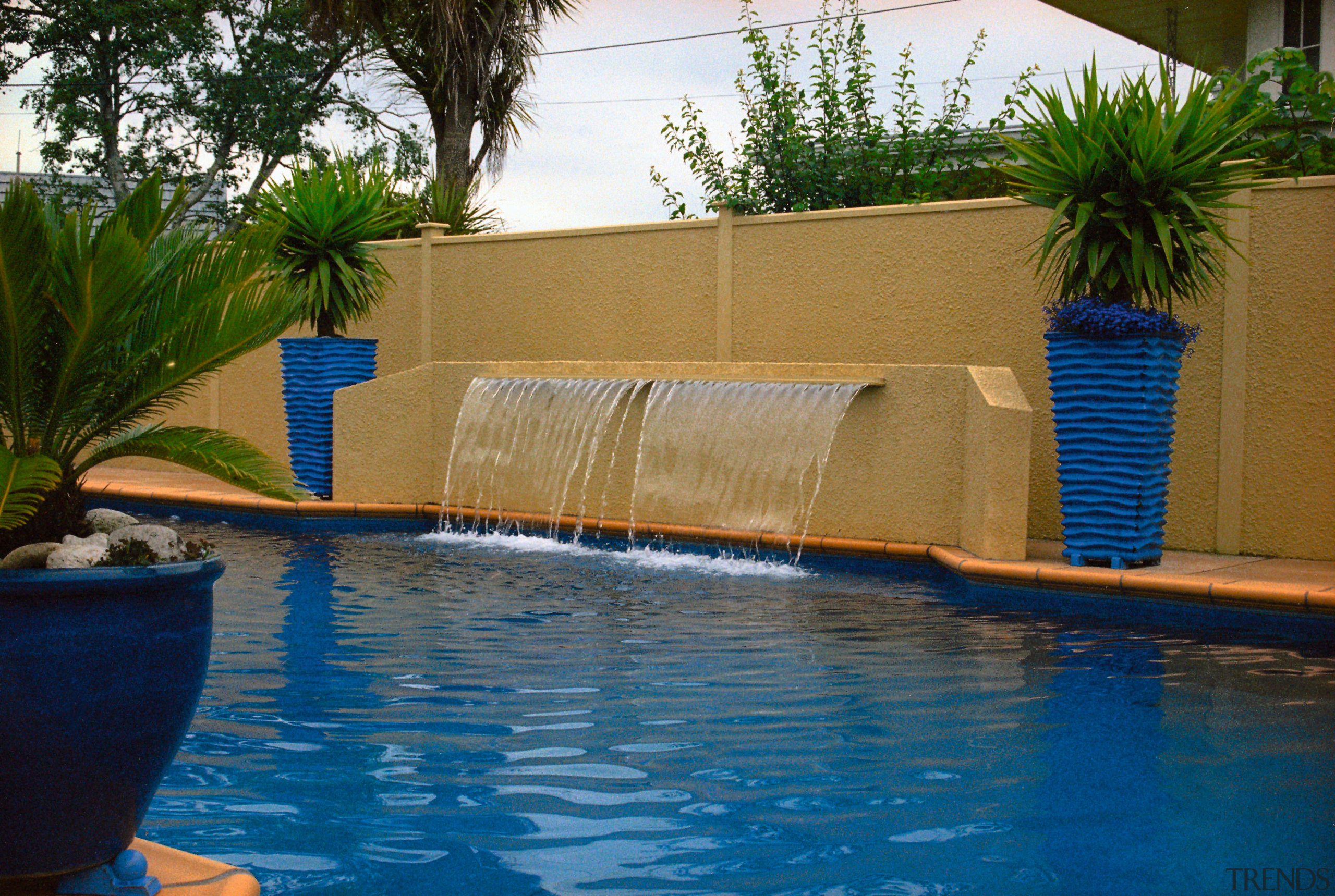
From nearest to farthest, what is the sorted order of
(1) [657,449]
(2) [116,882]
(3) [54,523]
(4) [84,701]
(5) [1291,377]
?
(4) [84,701] → (2) [116,882] → (3) [54,523] → (5) [1291,377] → (1) [657,449]

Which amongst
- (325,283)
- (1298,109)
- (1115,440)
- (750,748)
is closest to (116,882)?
(750,748)

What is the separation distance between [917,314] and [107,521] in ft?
23.4

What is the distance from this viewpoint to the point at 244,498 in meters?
10.2

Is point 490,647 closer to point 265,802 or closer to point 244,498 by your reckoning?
point 265,802

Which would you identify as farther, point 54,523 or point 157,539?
point 54,523

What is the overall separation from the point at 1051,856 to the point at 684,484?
5.95 metres

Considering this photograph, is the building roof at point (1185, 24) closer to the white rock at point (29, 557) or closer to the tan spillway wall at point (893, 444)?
the tan spillway wall at point (893, 444)

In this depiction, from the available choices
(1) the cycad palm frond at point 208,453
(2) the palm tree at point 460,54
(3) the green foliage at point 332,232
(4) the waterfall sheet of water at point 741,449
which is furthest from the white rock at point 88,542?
(2) the palm tree at point 460,54

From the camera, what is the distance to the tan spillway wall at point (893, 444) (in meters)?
7.11

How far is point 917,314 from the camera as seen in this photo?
9102mm

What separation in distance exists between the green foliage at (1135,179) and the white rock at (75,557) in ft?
18.0

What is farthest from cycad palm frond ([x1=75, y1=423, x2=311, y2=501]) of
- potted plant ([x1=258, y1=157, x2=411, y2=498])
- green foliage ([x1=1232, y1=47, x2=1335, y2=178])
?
green foliage ([x1=1232, y1=47, x2=1335, y2=178])

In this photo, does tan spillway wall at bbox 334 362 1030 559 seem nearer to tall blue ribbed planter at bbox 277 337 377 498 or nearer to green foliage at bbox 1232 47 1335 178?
tall blue ribbed planter at bbox 277 337 377 498

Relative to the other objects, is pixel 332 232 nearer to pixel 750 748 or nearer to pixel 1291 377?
pixel 1291 377
